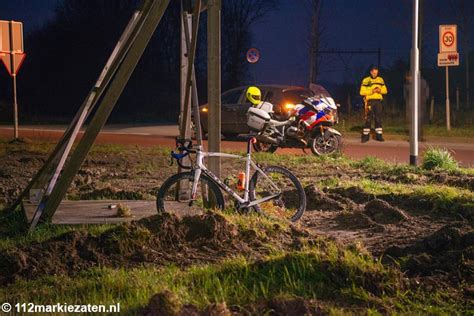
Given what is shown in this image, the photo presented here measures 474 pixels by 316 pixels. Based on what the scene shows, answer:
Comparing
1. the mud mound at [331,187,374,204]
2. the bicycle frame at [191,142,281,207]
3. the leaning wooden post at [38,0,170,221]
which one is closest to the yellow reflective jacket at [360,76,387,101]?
the mud mound at [331,187,374,204]

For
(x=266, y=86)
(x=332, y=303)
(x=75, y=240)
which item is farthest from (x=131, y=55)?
(x=266, y=86)

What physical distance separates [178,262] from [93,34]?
1880 inches

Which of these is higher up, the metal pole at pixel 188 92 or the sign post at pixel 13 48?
the sign post at pixel 13 48

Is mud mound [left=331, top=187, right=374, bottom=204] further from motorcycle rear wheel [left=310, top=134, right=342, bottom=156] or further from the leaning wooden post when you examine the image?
motorcycle rear wheel [left=310, top=134, right=342, bottom=156]

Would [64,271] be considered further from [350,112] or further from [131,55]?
[350,112]

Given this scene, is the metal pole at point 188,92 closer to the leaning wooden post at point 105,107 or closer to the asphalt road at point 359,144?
the leaning wooden post at point 105,107

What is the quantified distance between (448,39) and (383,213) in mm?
16922

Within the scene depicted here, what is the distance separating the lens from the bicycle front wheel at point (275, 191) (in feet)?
30.6

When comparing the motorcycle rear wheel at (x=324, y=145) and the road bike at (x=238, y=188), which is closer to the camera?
the road bike at (x=238, y=188)

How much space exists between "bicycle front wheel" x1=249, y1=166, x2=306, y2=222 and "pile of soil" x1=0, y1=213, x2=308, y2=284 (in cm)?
133

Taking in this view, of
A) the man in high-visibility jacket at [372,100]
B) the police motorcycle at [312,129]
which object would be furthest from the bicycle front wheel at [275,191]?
the man in high-visibility jacket at [372,100]

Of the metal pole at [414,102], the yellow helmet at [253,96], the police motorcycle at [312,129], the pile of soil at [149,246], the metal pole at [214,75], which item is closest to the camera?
the pile of soil at [149,246]

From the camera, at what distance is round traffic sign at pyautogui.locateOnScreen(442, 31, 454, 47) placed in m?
25.1

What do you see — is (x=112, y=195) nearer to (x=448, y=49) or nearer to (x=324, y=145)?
(x=324, y=145)
